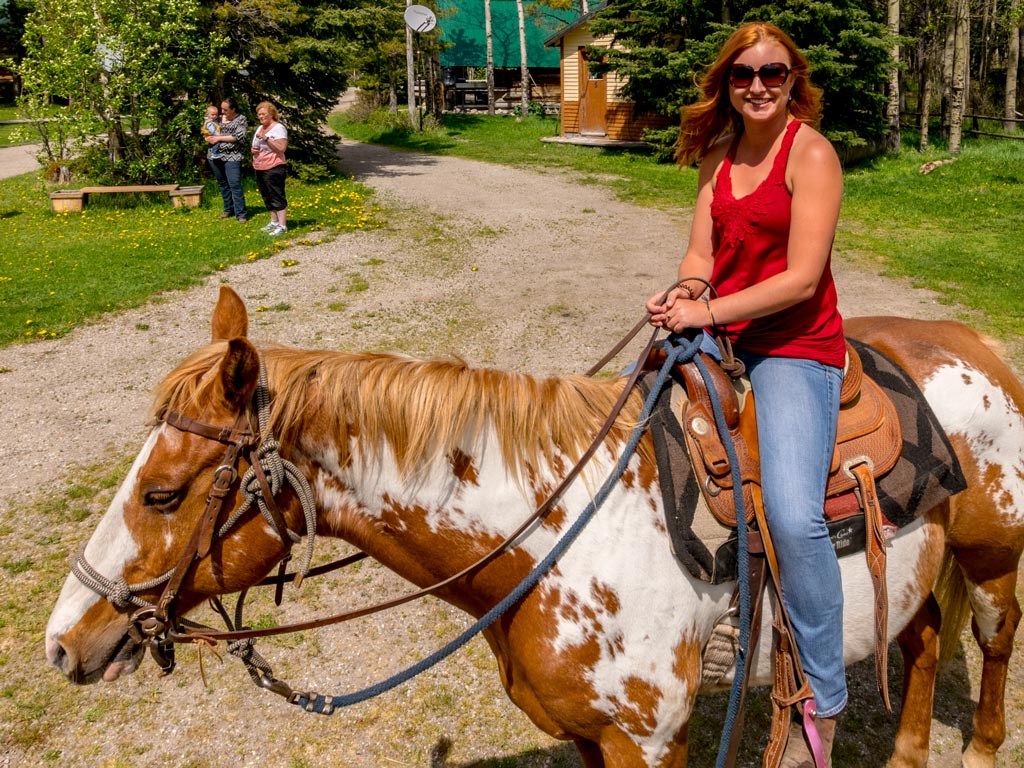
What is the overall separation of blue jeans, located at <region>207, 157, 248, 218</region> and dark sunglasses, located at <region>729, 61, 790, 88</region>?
12671 millimetres

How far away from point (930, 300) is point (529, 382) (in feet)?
28.0

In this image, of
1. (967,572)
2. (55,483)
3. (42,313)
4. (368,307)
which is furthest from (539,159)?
(967,572)

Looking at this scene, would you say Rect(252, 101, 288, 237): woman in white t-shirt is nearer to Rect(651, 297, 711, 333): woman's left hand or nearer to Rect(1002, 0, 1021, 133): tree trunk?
Rect(651, 297, 711, 333): woman's left hand

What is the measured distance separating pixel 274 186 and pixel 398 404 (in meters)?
11.4

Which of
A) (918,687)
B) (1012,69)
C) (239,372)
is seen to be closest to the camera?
(239,372)

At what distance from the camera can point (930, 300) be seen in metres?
8.82

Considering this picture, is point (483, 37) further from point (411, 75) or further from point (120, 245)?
point (120, 245)

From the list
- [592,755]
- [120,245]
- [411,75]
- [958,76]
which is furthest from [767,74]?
[411,75]

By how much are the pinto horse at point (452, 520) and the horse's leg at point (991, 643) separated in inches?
57.4

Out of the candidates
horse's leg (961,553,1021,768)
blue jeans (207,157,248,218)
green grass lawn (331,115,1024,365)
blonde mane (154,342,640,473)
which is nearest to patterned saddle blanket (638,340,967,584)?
blonde mane (154,342,640,473)

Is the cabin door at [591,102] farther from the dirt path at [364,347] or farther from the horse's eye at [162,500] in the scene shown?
the horse's eye at [162,500]

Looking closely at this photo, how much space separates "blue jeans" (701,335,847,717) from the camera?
207 cm

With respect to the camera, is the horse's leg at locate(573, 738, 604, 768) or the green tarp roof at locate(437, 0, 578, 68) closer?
the horse's leg at locate(573, 738, 604, 768)

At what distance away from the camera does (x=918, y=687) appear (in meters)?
3.15
